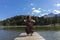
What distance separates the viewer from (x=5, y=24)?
71875 mm

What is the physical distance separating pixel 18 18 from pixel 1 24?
38.6 feet

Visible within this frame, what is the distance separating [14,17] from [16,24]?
3772 millimetres

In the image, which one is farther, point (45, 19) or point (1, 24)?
point (1, 24)

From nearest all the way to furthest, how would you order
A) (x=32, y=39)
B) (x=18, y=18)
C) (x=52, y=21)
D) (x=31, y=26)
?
(x=32, y=39) < (x=31, y=26) < (x=18, y=18) < (x=52, y=21)

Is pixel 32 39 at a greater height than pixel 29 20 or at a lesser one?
lesser

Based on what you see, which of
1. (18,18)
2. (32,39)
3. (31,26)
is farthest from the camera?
(18,18)

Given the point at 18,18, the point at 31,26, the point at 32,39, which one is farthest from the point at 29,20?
the point at 18,18

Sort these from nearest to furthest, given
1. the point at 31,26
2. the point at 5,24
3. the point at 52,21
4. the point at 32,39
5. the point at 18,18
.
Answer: the point at 32,39
the point at 31,26
the point at 18,18
the point at 52,21
the point at 5,24

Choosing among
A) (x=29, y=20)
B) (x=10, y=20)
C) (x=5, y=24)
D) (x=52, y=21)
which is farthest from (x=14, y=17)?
(x=29, y=20)

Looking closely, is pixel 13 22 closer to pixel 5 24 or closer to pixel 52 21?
pixel 5 24

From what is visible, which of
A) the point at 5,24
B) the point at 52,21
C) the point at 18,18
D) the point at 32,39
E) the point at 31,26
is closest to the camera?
the point at 32,39

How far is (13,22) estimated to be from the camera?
69.1 m

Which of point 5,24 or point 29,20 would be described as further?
point 5,24

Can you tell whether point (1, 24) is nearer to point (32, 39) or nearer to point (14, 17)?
point (14, 17)
